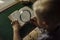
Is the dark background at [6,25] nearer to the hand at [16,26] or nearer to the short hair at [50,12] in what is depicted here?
the hand at [16,26]

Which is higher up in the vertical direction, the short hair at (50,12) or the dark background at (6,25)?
the dark background at (6,25)

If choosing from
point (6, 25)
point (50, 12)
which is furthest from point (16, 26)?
point (50, 12)

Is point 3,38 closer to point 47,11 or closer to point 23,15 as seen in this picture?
point 23,15

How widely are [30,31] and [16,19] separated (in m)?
0.14

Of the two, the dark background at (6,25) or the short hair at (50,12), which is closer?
the short hair at (50,12)

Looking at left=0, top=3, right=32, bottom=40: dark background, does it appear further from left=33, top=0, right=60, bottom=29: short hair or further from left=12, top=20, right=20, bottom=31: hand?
left=33, top=0, right=60, bottom=29: short hair

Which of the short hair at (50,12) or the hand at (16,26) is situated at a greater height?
the hand at (16,26)

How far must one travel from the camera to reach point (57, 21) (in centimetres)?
122

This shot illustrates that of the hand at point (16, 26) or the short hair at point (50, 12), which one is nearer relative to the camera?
the short hair at point (50, 12)

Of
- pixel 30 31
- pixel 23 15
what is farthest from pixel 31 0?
pixel 30 31

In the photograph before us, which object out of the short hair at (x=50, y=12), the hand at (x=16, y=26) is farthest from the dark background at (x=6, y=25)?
the short hair at (x=50, y=12)

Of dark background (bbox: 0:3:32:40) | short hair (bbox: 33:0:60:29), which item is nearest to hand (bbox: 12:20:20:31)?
dark background (bbox: 0:3:32:40)

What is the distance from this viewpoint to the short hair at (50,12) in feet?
3.85

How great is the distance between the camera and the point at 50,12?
118cm
